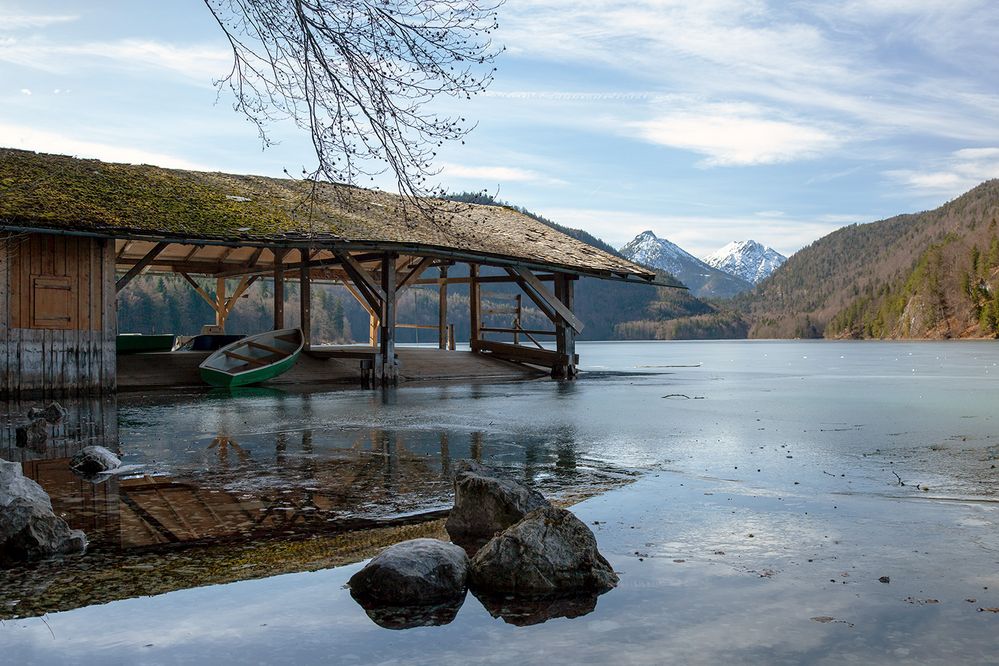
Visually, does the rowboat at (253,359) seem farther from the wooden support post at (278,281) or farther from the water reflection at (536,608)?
the water reflection at (536,608)

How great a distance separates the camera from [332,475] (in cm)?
810

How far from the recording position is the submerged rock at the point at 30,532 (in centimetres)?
518

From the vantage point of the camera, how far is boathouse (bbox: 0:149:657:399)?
18062 millimetres

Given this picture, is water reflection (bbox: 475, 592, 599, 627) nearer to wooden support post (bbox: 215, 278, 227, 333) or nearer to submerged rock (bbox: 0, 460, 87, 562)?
submerged rock (bbox: 0, 460, 87, 562)

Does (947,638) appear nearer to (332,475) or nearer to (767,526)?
(767,526)

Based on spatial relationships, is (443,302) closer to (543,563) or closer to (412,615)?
(543,563)

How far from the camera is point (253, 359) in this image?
75.9 feet

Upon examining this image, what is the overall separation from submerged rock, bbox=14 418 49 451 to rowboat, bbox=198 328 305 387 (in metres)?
9.41

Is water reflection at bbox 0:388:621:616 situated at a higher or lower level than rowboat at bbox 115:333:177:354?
lower

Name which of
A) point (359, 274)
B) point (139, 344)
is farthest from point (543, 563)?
point (139, 344)

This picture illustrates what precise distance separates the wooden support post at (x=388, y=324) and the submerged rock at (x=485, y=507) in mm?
17317


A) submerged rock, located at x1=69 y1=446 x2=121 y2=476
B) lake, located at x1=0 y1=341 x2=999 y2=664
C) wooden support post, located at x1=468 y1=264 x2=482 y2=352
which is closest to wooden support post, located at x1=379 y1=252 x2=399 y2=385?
wooden support post, located at x1=468 y1=264 x2=482 y2=352

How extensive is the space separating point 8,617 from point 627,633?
108 inches

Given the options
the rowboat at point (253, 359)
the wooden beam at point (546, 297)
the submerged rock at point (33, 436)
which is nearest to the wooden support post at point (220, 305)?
the rowboat at point (253, 359)
